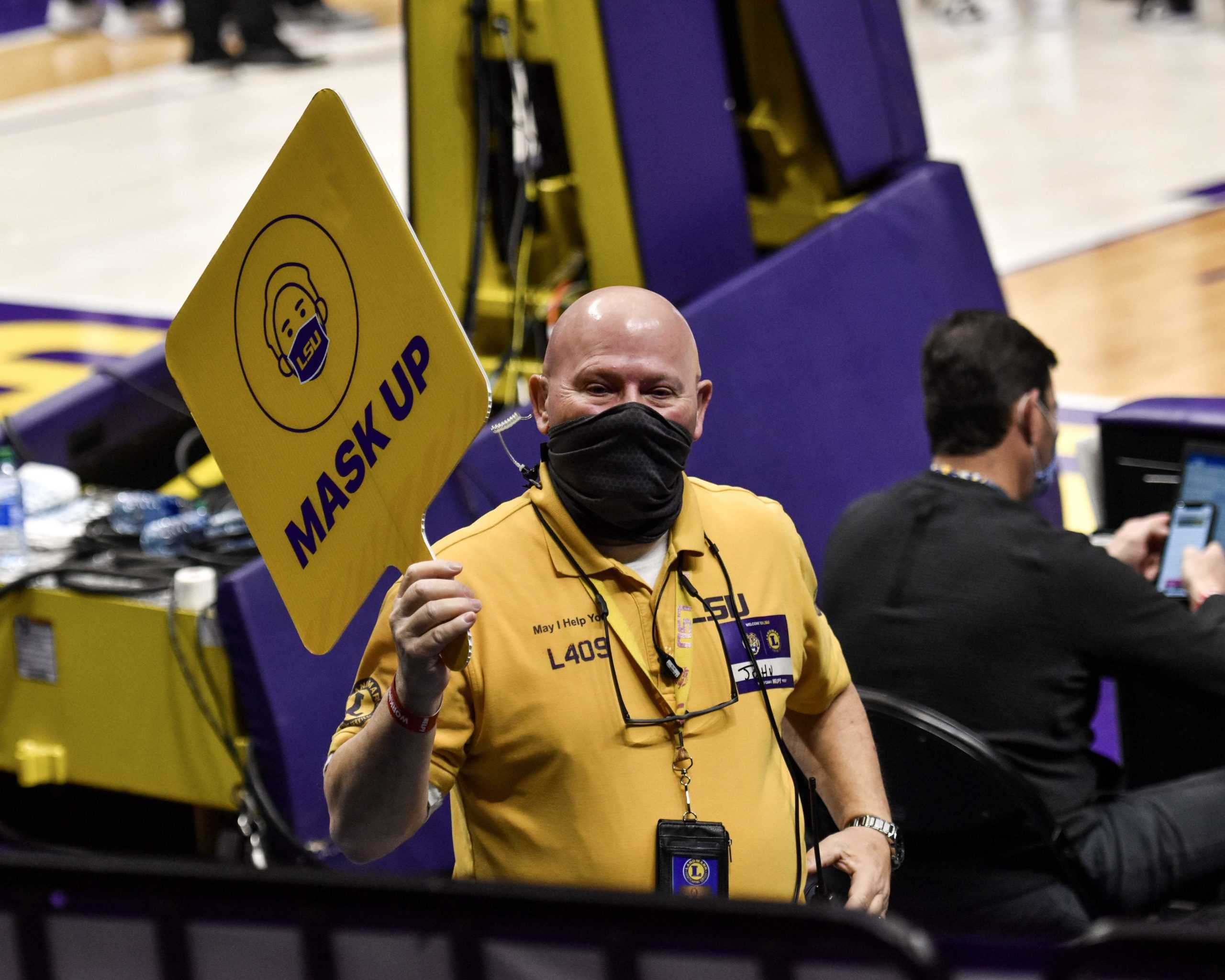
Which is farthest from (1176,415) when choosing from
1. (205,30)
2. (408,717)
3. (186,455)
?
(205,30)

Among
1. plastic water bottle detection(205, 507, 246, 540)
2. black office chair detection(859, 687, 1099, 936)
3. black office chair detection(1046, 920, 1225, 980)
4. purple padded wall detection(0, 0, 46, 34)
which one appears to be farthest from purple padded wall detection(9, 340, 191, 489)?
purple padded wall detection(0, 0, 46, 34)

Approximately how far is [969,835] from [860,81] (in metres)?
2.61

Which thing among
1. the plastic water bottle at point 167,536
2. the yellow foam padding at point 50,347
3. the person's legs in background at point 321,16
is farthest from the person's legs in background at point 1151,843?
the person's legs in background at point 321,16

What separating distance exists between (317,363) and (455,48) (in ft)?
7.69

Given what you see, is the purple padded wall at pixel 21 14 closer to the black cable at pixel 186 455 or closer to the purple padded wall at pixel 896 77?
the black cable at pixel 186 455

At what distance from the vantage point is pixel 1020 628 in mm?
2742

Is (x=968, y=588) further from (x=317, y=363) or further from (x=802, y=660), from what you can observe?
(x=317, y=363)

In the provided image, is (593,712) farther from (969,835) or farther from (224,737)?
(224,737)

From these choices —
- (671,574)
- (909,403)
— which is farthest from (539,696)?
(909,403)

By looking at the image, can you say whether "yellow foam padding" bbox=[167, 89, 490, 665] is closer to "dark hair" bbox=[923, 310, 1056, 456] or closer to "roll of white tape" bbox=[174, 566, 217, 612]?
"dark hair" bbox=[923, 310, 1056, 456]

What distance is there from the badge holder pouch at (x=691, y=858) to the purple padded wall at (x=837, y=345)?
208cm

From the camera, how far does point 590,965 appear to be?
3.68 ft

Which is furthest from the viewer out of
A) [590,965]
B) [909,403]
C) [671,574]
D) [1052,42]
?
[1052,42]

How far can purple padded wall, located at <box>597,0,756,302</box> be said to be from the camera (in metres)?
4.01
